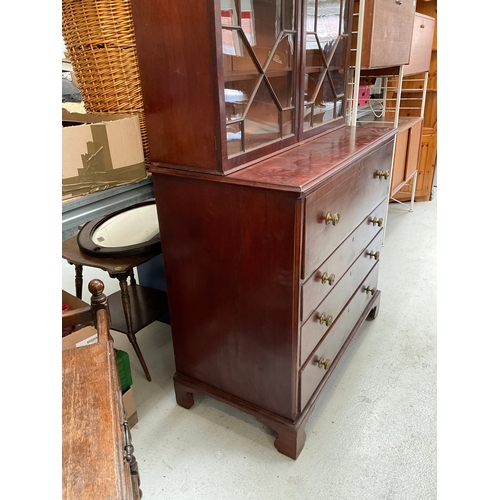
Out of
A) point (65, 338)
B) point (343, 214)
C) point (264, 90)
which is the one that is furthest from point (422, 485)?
point (264, 90)

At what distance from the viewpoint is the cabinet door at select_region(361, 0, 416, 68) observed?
2.13m

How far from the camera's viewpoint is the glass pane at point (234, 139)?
1103 mm

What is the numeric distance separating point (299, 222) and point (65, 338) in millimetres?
760

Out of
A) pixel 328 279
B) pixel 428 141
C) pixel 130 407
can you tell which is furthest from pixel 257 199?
pixel 428 141

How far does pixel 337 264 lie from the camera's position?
1428mm

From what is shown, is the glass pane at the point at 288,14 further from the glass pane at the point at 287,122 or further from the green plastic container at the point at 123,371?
the green plastic container at the point at 123,371

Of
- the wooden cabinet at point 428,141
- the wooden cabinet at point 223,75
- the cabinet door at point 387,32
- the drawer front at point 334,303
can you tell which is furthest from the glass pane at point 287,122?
the wooden cabinet at point 428,141

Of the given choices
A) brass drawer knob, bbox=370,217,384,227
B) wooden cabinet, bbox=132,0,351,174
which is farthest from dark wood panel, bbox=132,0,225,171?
brass drawer knob, bbox=370,217,384,227

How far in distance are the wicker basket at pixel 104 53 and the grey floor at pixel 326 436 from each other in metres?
1.15

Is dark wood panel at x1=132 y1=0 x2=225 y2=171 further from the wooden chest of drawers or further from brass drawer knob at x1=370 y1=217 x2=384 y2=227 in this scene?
brass drawer knob at x1=370 y1=217 x2=384 y2=227

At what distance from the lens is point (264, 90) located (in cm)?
121

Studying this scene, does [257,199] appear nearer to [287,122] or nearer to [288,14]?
[287,122]

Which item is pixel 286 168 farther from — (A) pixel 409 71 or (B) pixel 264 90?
(A) pixel 409 71

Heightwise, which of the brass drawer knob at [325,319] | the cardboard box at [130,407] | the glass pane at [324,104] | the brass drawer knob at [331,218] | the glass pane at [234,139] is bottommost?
the cardboard box at [130,407]
